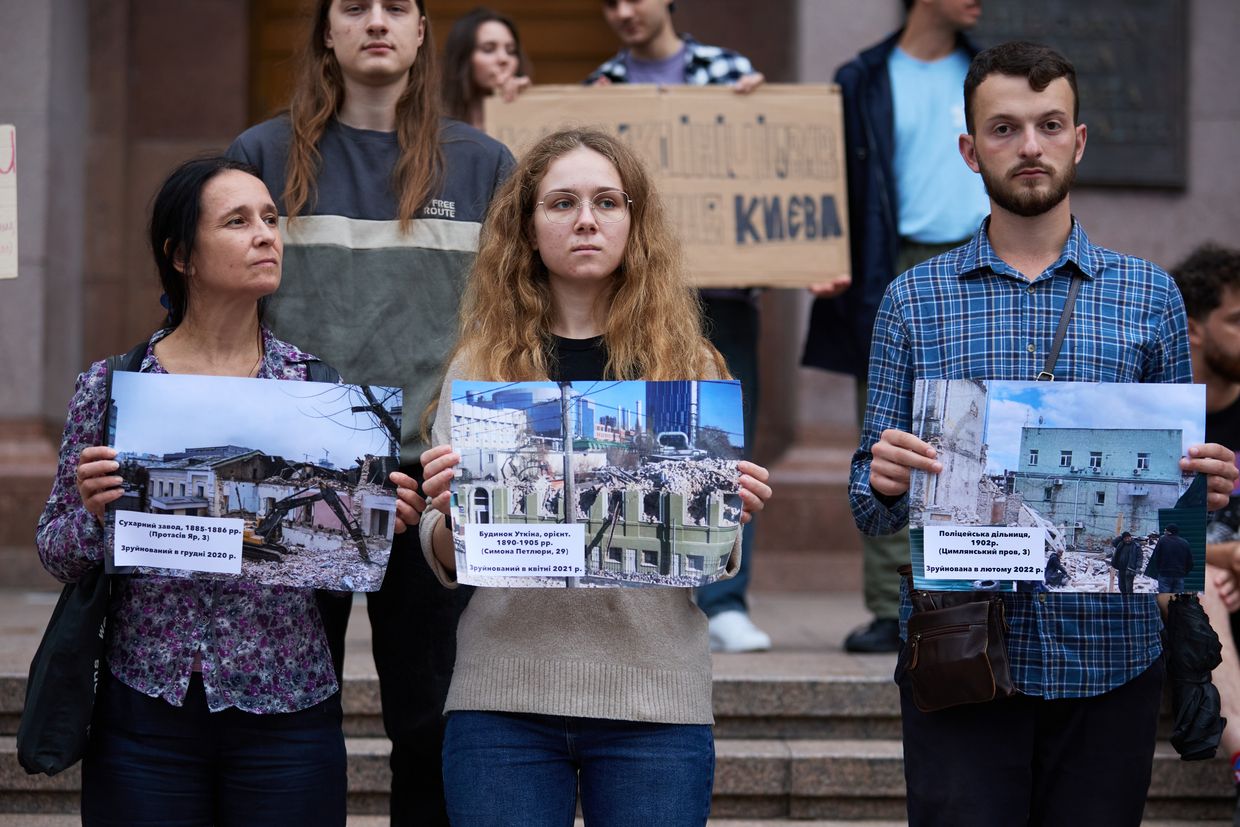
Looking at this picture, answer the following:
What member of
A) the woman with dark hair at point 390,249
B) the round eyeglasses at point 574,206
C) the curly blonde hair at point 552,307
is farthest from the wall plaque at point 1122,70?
the round eyeglasses at point 574,206

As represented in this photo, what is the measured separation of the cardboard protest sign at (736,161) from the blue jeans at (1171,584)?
9.58ft

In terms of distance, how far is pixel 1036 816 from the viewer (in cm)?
309

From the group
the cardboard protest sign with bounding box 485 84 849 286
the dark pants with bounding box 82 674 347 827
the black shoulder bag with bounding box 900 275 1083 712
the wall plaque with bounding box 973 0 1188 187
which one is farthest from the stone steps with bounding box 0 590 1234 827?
the wall plaque with bounding box 973 0 1188 187

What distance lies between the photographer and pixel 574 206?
309cm

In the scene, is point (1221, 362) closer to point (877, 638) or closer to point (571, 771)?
point (877, 638)

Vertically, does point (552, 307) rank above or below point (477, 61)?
below

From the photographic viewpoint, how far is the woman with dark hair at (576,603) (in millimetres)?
2861

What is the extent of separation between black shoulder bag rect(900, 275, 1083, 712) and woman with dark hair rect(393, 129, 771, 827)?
16.6 inches

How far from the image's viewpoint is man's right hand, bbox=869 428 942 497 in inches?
114

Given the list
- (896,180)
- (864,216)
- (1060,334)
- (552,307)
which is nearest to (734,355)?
(864,216)

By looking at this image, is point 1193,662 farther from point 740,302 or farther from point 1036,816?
point 740,302

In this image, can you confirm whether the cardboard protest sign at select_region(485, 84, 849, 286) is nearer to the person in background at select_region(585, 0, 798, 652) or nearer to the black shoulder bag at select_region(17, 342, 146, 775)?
the person in background at select_region(585, 0, 798, 652)

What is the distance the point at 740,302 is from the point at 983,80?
2.72m

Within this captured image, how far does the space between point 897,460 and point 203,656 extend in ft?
4.80
